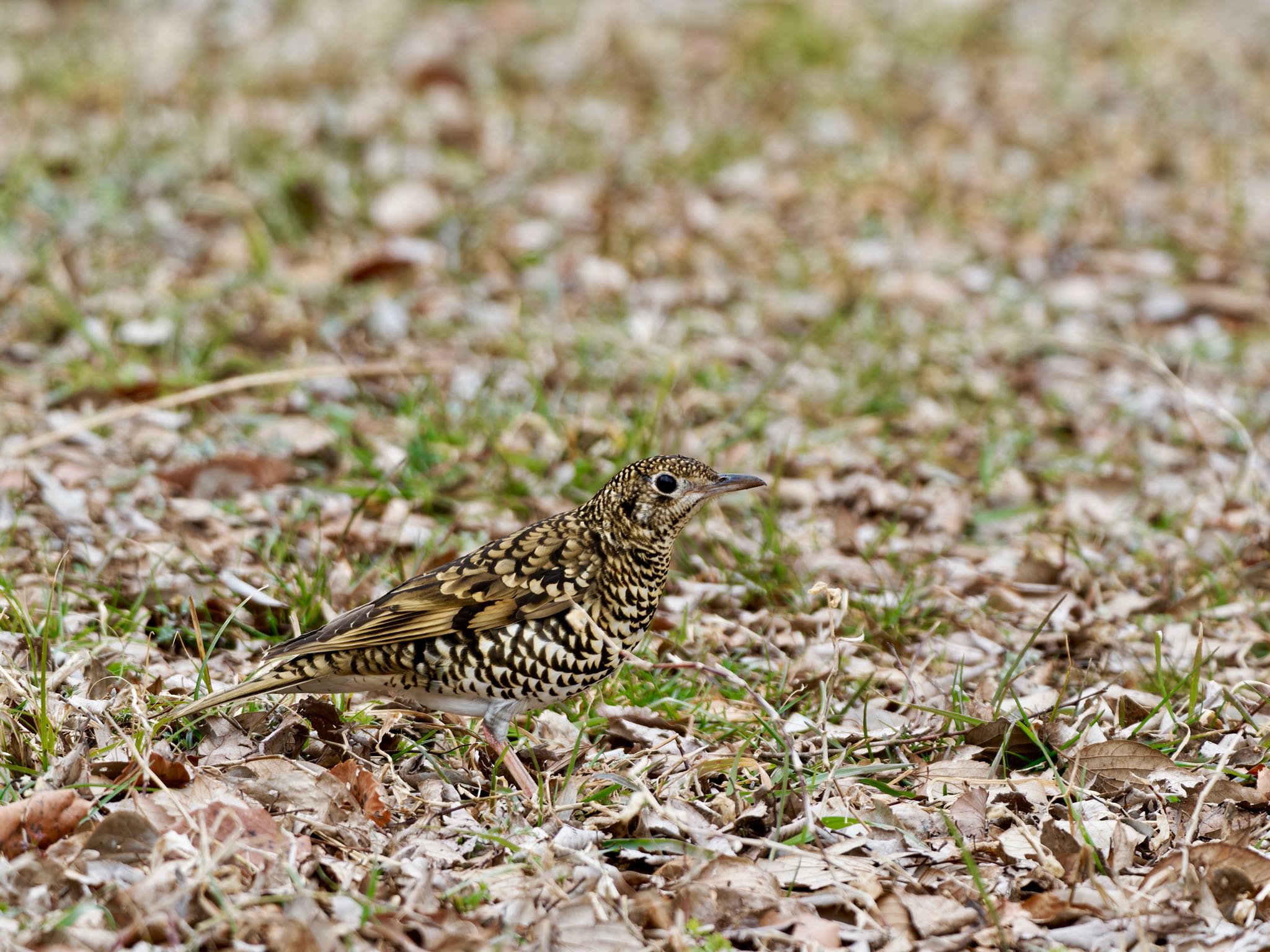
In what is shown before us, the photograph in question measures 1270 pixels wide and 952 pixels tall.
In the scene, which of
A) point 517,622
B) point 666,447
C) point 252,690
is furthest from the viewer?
point 666,447

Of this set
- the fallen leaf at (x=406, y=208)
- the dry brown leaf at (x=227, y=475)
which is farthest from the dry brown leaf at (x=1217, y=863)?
the fallen leaf at (x=406, y=208)

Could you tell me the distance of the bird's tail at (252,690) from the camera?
4.24m

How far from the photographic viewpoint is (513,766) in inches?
175

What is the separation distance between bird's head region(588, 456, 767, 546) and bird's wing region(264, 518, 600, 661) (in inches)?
6.3

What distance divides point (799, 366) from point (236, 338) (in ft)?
9.99

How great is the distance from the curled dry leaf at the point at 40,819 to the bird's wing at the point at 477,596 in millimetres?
777

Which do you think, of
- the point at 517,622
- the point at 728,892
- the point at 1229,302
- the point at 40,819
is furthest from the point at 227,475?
the point at 1229,302

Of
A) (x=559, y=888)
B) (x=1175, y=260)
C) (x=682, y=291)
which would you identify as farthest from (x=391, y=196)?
(x=559, y=888)

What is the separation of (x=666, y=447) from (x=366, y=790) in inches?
115

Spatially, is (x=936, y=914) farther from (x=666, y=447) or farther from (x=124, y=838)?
(x=666, y=447)

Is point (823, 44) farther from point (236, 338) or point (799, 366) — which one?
point (236, 338)

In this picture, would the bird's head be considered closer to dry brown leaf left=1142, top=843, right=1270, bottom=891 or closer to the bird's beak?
the bird's beak

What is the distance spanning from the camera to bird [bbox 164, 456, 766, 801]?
4469mm

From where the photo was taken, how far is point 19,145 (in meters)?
9.82
